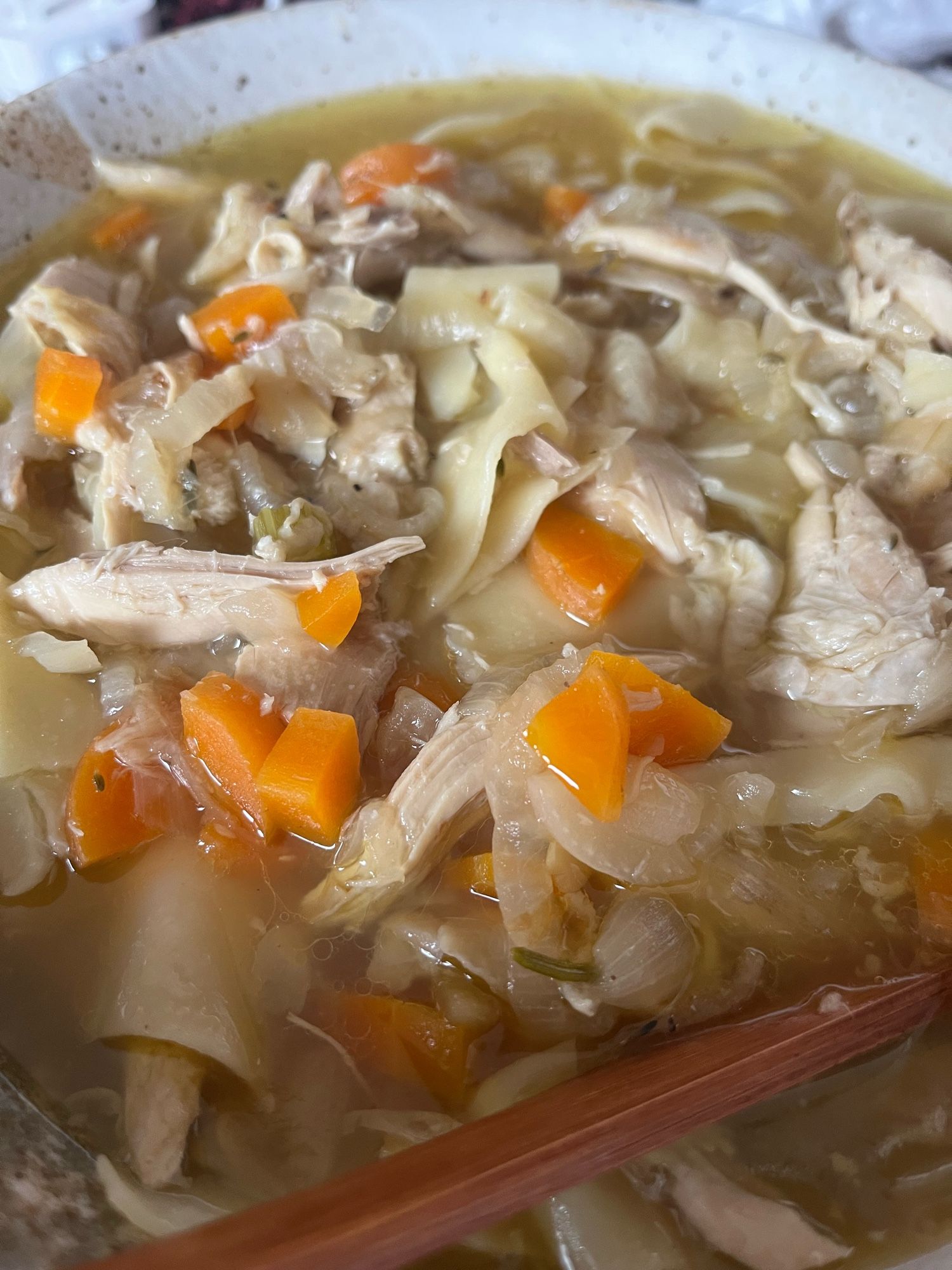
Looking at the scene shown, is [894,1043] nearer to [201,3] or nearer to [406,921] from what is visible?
[406,921]

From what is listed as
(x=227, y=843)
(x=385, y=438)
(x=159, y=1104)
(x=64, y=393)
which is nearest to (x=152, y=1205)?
(x=159, y=1104)

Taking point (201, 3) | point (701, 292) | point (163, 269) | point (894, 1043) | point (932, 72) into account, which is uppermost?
point (201, 3)

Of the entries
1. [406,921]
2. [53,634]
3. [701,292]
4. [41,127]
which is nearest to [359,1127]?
[406,921]

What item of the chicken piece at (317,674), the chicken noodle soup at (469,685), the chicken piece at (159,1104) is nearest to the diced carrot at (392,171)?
the chicken noodle soup at (469,685)

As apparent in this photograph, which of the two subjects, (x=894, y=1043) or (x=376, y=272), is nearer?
(x=894, y=1043)

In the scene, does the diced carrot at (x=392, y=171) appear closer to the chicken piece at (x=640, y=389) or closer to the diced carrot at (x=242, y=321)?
the diced carrot at (x=242, y=321)
